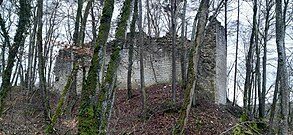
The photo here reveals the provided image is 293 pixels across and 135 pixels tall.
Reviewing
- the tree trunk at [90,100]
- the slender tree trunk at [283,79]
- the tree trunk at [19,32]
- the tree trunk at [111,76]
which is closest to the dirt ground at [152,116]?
the tree trunk at [19,32]

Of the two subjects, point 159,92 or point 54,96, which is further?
point 54,96

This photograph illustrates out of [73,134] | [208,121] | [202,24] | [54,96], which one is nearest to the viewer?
[202,24]

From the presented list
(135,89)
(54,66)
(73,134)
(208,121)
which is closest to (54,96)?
(54,66)

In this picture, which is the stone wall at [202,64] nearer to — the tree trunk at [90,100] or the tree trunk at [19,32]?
the tree trunk at [19,32]

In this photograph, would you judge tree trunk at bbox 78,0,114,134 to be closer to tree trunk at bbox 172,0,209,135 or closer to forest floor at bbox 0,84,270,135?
tree trunk at bbox 172,0,209,135

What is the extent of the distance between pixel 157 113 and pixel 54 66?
11.2 metres

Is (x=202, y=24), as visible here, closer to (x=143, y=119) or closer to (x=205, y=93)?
(x=143, y=119)

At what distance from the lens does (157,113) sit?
1573 centimetres

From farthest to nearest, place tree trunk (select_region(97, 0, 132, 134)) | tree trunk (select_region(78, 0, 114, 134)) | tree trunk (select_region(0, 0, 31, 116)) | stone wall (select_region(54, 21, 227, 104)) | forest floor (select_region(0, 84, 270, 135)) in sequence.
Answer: stone wall (select_region(54, 21, 227, 104)) → forest floor (select_region(0, 84, 270, 135)) → tree trunk (select_region(0, 0, 31, 116)) → tree trunk (select_region(97, 0, 132, 134)) → tree trunk (select_region(78, 0, 114, 134))

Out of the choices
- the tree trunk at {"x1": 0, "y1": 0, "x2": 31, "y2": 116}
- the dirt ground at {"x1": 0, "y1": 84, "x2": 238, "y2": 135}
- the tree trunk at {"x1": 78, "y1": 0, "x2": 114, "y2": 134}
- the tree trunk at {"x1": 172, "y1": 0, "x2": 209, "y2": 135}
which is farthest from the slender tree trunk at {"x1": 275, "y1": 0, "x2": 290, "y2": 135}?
the tree trunk at {"x1": 0, "y1": 0, "x2": 31, "y2": 116}

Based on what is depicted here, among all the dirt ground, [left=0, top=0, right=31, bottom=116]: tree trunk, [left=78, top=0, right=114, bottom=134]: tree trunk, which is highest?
[left=0, top=0, right=31, bottom=116]: tree trunk

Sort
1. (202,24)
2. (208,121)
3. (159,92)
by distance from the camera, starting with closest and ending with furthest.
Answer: (202,24), (208,121), (159,92)

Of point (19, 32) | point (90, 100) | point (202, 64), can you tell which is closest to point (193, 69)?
point (90, 100)

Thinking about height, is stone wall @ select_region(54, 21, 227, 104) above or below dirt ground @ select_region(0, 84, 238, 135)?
above
